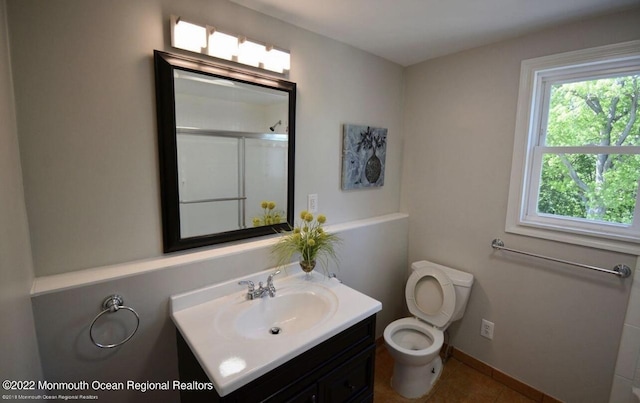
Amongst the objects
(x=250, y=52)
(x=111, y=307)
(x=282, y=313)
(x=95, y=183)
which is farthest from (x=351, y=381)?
(x=250, y=52)

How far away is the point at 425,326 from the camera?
6.66ft

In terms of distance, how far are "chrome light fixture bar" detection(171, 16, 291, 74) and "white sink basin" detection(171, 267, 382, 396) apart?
1106 millimetres

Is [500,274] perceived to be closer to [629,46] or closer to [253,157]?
[629,46]

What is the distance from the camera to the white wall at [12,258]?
71 cm

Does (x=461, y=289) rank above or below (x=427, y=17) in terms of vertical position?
below

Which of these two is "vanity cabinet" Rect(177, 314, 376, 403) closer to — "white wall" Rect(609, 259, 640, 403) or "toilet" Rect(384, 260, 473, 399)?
"toilet" Rect(384, 260, 473, 399)

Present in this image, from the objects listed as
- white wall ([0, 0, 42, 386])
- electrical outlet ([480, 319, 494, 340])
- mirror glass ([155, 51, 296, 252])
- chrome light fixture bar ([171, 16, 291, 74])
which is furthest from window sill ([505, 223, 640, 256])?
white wall ([0, 0, 42, 386])

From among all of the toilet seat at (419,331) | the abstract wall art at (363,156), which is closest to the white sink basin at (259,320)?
the toilet seat at (419,331)

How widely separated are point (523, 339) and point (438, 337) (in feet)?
1.82

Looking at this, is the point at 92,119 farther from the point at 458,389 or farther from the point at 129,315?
the point at 458,389

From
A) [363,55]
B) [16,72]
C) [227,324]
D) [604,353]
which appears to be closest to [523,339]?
[604,353]

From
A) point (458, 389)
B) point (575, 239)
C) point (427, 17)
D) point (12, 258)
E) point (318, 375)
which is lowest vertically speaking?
point (458, 389)

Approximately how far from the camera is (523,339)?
1.89 metres

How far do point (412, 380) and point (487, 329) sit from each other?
0.68 metres
